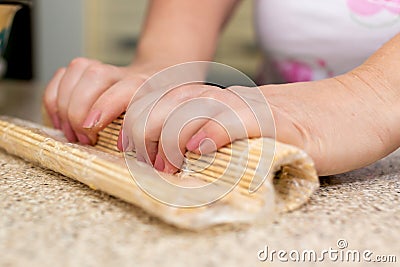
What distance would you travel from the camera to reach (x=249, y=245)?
1.09 feet

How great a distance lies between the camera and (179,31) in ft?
2.38

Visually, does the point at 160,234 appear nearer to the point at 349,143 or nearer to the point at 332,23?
the point at 349,143

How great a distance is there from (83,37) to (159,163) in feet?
5.29

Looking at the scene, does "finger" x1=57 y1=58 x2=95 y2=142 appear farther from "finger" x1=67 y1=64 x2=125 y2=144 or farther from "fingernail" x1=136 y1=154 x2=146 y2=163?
"fingernail" x1=136 y1=154 x2=146 y2=163

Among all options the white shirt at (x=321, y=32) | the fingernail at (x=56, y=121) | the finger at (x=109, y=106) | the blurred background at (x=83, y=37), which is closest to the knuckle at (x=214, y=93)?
the finger at (x=109, y=106)

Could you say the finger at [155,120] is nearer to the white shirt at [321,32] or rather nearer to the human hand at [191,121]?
the human hand at [191,121]

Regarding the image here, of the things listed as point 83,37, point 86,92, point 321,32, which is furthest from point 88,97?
point 83,37

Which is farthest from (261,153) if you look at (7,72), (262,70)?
(7,72)

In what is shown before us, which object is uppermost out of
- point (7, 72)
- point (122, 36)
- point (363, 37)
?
point (363, 37)

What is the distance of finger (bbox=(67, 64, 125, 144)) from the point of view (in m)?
0.54

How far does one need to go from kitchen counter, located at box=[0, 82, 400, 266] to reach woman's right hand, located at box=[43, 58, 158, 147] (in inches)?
3.5

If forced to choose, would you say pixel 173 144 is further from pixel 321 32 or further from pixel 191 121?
pixel 321 32

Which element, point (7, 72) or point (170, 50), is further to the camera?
point (7, 72)

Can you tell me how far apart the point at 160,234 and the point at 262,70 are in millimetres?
636
